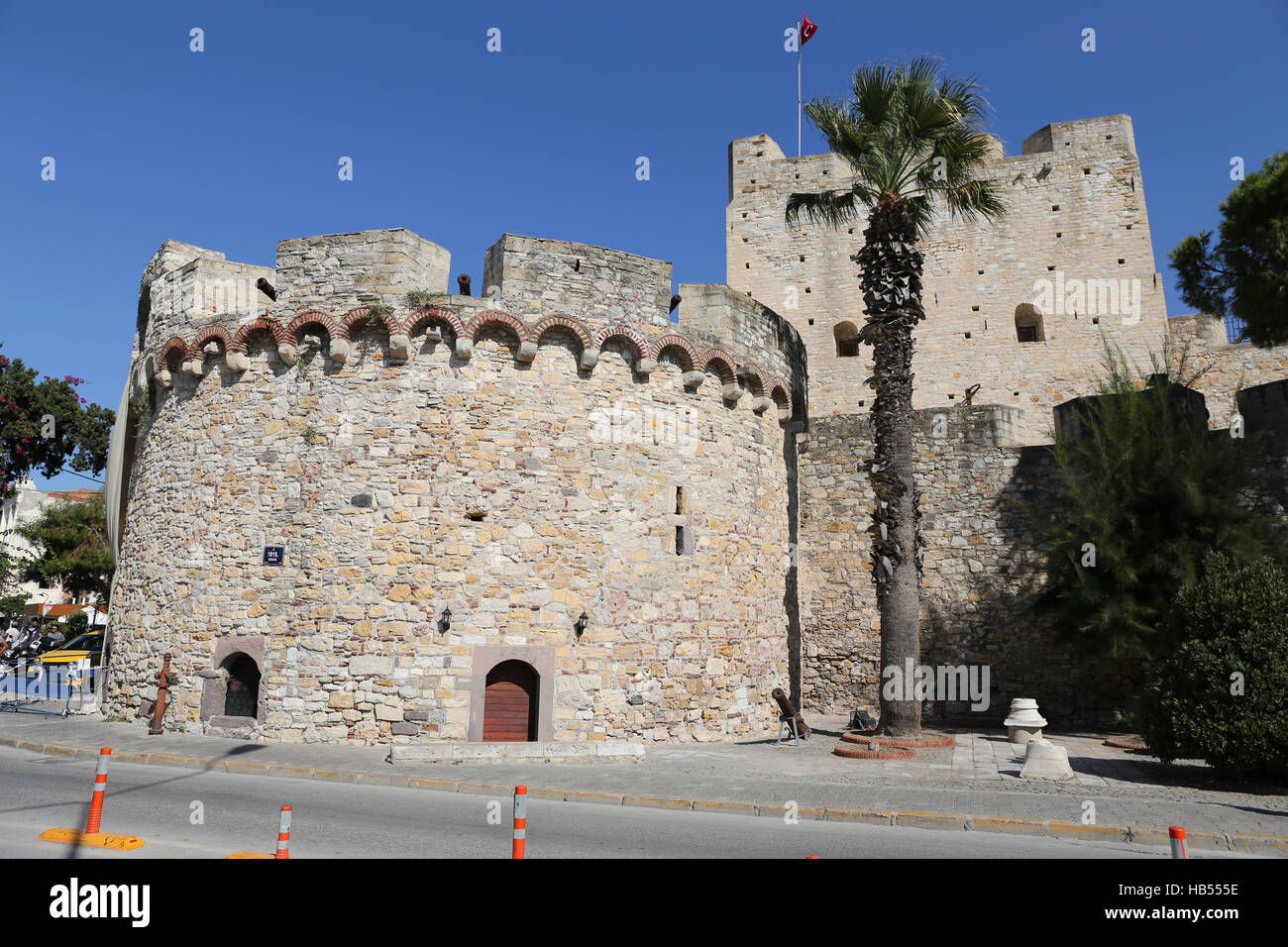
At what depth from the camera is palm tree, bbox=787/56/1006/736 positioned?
12766 millimetres

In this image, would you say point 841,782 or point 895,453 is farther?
point 895,453

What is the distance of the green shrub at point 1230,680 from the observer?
29.0ft

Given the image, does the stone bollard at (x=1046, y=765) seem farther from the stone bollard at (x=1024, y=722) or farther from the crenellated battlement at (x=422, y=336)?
the crenellated battlement at (x=422, y=336)

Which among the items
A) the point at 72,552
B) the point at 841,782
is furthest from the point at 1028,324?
the point at 72,552

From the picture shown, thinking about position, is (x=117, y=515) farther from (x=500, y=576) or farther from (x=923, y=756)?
(x=923, y=756)

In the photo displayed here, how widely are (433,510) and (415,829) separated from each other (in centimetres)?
590

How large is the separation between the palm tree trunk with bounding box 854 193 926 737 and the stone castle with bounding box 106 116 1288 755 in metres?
2.52

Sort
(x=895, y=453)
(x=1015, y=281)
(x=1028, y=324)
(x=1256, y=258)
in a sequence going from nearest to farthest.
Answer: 1. (x=895, y=453)
2. (x=1256, y=258)
3. (x=1015, y=281)
4. (x=1028, y=324)

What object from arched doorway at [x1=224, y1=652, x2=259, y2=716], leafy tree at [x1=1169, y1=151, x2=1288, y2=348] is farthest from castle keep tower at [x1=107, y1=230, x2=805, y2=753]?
leafy tree at [x1=1169, y1=151, x2=1288, y2=348]

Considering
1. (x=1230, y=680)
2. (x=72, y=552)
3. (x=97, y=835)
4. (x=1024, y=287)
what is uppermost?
(x=1024, y=287)

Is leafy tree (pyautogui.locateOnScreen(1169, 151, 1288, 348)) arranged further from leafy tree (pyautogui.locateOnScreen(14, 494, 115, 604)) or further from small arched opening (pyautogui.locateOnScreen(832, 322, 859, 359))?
Result: leafy tree (pyautogui.locateOnScreen(14, 494, 115, 604))

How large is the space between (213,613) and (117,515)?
5.50 m

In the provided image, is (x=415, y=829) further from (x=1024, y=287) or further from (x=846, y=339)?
(x=1024, y=287)

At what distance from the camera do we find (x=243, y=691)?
12.4 metres
